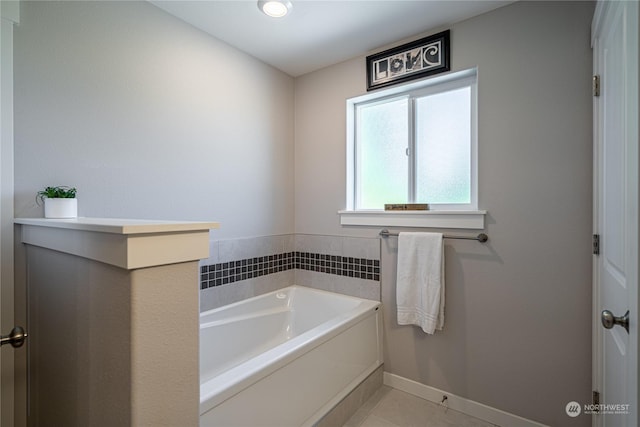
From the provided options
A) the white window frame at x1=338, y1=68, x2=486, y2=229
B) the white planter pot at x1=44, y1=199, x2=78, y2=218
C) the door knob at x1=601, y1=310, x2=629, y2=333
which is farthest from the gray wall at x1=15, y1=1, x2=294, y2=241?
the door knob at x1=601, y1=310, x2=629, y2=333

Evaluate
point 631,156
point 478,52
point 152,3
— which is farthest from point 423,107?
point 152,3

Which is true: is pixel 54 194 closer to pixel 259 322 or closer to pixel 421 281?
pixel 259 322

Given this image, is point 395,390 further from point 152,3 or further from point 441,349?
point 152,3

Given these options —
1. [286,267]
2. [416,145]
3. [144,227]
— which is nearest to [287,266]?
[286,267]

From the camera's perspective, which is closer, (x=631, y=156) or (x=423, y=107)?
(x=631, y=156)

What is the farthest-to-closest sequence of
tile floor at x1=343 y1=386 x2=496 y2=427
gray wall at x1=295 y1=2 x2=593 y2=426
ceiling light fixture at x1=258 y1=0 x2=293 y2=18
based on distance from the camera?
tile floor at x1=343 y1=386 x2=496 y2=427 < ceiling light fixture at x1=258 y1=0 x2=293 y2=18 < gray wall at x1=295 y1=2 x2=593 y2=426

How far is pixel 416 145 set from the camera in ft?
7.18

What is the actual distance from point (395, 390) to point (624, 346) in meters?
1.49

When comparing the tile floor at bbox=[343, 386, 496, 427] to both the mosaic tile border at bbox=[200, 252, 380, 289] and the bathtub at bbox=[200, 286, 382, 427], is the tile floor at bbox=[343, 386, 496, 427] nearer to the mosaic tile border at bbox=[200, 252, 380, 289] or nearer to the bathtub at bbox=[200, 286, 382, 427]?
the bathtub at bbox=[200, 286, 382, 427]

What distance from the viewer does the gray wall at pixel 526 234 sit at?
1.54 meters

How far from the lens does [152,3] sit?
171cm

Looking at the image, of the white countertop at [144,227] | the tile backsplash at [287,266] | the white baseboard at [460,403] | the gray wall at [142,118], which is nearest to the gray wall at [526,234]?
the white baseboard at [460,403]

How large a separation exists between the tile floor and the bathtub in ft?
0.58

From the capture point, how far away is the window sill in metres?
1.83
